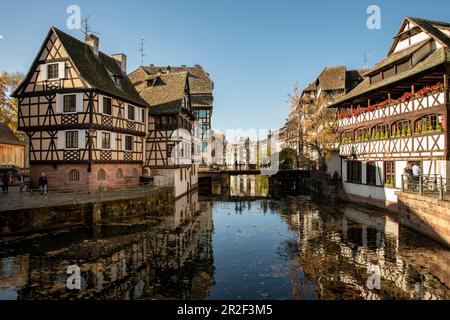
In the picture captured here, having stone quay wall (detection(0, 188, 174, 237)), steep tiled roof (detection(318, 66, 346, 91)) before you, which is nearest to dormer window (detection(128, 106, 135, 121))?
stone quay wall (detection(0, 188, 174, 237))

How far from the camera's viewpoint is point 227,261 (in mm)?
14438

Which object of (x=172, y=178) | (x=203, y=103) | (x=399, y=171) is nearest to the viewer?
(x=399, y=171)

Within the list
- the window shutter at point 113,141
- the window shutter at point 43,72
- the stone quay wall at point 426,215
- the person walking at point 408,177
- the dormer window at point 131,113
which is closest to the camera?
the stone quay wall at point 426,215

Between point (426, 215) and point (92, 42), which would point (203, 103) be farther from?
point (426, 215)

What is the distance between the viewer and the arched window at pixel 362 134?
94.7 ft

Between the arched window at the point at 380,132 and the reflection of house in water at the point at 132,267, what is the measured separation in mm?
17509

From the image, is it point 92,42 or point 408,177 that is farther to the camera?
point 92,42

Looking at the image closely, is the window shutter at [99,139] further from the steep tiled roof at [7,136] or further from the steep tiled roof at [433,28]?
the steep tiled roof at [433,28]

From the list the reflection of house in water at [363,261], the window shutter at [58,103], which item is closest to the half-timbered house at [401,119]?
the reflection of house in water at [363,261]

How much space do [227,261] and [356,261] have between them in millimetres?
5942

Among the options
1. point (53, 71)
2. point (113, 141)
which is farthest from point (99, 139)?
point (53, 71)

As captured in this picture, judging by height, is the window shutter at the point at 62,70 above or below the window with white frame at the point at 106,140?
above
